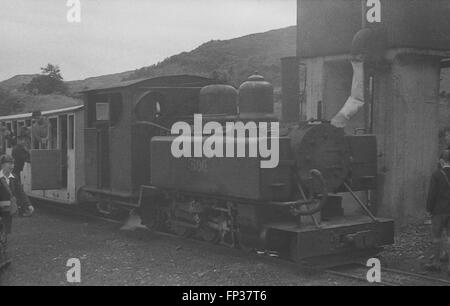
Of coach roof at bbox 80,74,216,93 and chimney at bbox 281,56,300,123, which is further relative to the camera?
coach roof at bbox 80,74,216,93

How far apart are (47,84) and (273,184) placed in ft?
134

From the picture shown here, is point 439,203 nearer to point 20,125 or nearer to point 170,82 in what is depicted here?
point 170,82

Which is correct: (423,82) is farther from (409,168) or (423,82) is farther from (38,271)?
(38,271)

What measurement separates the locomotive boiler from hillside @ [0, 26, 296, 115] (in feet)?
96.5

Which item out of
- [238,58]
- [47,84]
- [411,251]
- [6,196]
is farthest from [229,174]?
[238,58]

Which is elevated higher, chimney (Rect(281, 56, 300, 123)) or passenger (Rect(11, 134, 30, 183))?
chimney (Rect(281, 56, 300, 123))

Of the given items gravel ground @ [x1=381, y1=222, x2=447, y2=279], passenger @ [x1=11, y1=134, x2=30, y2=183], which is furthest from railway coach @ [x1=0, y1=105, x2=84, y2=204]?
gravel ground @ [x1=381, y1=222, x2=447, y2=279]

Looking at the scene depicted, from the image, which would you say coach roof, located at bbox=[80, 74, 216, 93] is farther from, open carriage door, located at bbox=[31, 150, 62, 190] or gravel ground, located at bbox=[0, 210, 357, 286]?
open carriage door, located at bbox=[31, 150, 62, 190]

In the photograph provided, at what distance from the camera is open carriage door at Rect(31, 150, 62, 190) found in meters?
12.2

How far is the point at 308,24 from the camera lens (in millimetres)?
11656

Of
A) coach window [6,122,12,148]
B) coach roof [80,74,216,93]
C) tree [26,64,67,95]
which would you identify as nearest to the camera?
coach roof [80,74,216,93]

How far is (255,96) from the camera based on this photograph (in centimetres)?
796

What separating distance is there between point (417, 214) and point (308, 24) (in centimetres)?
425
